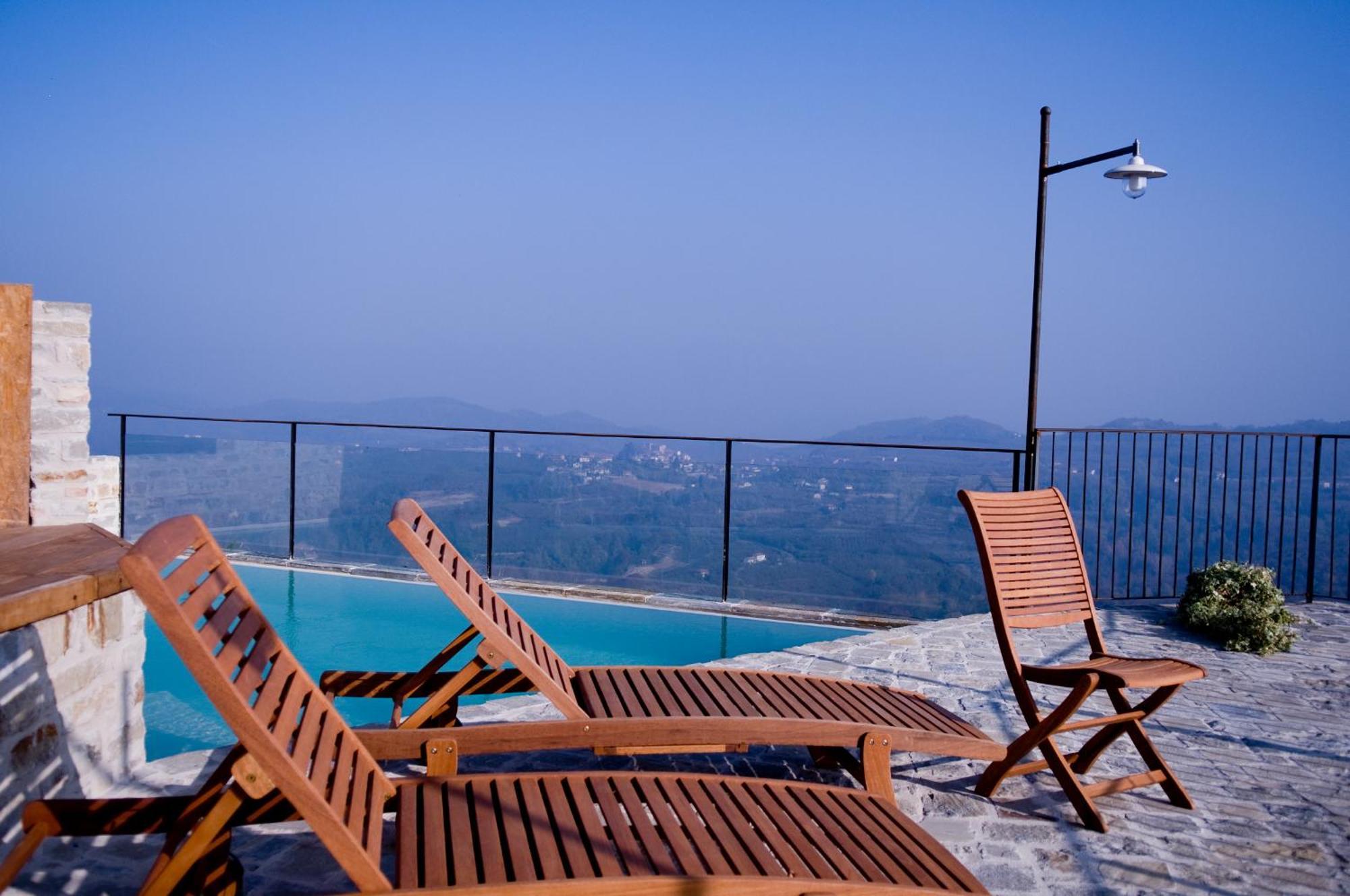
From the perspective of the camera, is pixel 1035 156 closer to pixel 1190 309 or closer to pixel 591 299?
pixel 1190 309

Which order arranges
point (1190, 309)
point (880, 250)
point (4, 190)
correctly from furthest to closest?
point (880, 250), point (1190, 309), point (4, 190)

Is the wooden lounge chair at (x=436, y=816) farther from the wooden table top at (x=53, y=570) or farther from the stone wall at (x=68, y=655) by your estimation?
the stone wall at (x=68, y=655)

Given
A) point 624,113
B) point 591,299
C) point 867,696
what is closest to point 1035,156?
point 867,696

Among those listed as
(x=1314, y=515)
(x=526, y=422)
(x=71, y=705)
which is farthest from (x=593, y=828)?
(x=526, y=422)

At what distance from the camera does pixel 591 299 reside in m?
31.5

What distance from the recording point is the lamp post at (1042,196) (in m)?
5.80

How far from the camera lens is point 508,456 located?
308 inches

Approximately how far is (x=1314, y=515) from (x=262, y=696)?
7298mm

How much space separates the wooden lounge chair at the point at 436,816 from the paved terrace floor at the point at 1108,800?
0.62 m

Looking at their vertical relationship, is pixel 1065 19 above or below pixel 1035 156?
Answer: above

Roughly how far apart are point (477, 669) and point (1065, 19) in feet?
45.9

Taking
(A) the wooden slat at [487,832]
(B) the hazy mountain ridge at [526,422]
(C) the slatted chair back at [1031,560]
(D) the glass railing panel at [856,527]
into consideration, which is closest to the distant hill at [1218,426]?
(B) the hazy mountain ridge at [526,422]

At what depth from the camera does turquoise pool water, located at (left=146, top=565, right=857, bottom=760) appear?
19.9 ft

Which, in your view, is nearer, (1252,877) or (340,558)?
(1252,877)
